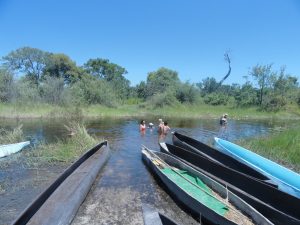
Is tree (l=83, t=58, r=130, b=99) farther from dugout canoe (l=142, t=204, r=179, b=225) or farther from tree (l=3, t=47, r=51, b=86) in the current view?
dugout canoe (l=142, t=204, r=179, b=225)

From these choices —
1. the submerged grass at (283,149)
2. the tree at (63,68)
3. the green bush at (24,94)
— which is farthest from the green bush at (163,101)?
the submerged grass at (283,149)

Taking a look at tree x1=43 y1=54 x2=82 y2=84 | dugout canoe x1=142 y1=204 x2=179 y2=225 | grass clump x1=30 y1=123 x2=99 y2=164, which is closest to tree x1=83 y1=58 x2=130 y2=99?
tree x1=43 y1=54 x2=82 y2=84

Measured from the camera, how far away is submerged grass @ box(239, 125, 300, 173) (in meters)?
13.4

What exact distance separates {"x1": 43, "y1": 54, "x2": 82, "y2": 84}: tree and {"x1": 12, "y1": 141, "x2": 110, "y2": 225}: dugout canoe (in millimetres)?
48452

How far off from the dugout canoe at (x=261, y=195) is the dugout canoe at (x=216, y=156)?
77 centimetres

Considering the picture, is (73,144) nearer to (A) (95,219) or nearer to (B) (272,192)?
(A) (95,219)

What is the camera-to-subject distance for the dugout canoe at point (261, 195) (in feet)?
25.2

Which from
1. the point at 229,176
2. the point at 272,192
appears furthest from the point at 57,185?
the point at 272,192

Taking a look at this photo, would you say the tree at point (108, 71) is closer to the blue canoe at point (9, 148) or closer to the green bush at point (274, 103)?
the green bush at point (274, 103)

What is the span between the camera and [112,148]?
18.7 metres

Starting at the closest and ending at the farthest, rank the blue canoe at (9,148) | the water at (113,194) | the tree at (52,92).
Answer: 1. the water at (113,194)
2. the blue canoe at (9,148)
3. the tree at (52,92)

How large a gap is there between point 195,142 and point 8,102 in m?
31.2

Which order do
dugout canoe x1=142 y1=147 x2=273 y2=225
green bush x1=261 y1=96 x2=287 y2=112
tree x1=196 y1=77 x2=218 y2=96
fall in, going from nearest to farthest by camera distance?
dugout canoe x1=142 y1=147 x2=273 y2=225
green bush x1=261 y1=96 x2=287 y2=112
tree x1=196 y1=77 x2=218 y2=96

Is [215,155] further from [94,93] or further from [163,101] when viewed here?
[94,93]
